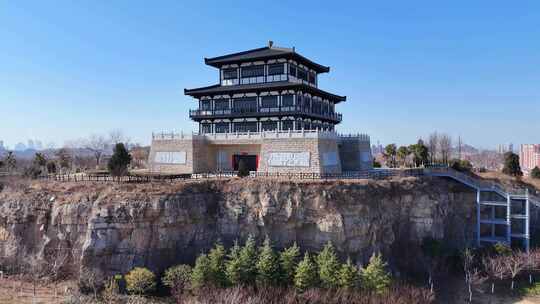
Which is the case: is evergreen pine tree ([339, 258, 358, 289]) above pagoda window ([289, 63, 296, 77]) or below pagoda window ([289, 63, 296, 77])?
below

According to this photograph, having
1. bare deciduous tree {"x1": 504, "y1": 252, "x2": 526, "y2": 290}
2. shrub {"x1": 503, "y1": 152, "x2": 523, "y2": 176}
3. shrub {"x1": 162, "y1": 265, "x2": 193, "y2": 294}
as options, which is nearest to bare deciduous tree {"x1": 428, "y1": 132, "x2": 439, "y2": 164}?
shrub {"x1": 503, "y1": 152, "x2": 523, "y2": 176}

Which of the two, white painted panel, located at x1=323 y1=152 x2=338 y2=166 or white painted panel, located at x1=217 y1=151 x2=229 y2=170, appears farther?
white painted panel, located at x1=217 y1=151 x2=229 y2=170

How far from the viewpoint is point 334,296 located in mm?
25312

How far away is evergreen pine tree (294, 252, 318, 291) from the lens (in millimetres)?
25747

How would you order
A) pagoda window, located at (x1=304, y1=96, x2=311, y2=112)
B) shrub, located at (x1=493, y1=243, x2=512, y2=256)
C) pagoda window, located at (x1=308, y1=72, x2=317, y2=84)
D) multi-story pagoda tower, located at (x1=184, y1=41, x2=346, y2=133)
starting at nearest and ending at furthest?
shrub, located at (x1=493, y1=243, x2=512, y2=256), multi-story pagoda tower, located at (x1=184, y1=41, x2=346, y2=133), pagoda window, located at (x1=304, y1=96, x2=311, y2=112), pagoda window, located at (x1=308, y1=72, x2=317, y2=84)

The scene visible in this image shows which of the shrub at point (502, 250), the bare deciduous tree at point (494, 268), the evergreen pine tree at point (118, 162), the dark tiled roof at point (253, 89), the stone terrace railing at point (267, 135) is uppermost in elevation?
the dark tiled roof at point (253, 89)

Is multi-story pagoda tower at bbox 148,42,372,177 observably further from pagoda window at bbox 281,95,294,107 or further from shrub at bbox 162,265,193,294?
shrub at bbox 162,265,193,294

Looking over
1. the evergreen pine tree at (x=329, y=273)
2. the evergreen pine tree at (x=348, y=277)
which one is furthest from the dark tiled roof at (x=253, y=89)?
the evergreen pine tree at (x=348, y=277)

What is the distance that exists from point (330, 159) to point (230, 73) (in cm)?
1924

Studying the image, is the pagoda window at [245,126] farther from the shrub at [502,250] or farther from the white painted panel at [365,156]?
the shrub at [502,250]

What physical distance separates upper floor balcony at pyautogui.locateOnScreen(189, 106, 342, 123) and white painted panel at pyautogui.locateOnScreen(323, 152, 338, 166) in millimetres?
6491

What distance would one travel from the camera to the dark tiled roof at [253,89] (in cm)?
4104

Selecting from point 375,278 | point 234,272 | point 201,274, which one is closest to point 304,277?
point 234,272

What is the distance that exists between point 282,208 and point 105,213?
15.3m
